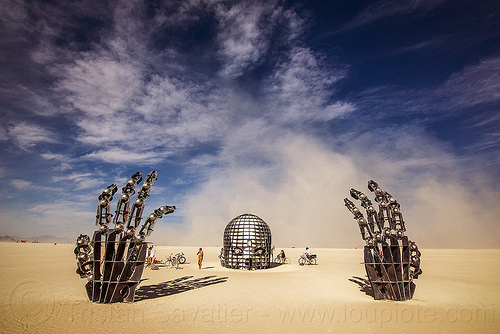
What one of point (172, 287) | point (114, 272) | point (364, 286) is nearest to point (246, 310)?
point (114, 272)

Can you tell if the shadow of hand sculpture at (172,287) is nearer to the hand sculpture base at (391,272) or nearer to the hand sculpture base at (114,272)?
the hand sculpture base at (114,272)

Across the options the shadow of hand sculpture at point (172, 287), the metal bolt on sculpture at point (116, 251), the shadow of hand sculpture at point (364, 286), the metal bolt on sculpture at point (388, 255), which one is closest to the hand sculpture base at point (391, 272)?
the metal bolt on sculpture at point (388, 255)

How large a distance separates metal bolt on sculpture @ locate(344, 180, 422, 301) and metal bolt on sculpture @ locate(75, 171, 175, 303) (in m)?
14.5

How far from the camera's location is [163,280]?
21688 mm

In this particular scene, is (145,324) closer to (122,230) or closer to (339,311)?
(122,230)

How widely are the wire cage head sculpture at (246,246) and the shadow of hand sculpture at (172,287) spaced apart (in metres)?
7.81

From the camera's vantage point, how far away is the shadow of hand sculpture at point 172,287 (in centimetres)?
1645

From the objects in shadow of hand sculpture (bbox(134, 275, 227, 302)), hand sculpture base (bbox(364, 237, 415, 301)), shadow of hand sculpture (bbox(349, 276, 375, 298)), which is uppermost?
hand sculpture base (bbox(364, 237, 415, 301))

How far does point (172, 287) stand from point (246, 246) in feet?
40.7

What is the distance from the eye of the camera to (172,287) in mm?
18859

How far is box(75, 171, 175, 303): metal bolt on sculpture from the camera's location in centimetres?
1433

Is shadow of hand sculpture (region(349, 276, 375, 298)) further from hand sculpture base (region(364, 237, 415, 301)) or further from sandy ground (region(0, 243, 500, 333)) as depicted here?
hand sculpture base (region(364, 237, 415, 301))

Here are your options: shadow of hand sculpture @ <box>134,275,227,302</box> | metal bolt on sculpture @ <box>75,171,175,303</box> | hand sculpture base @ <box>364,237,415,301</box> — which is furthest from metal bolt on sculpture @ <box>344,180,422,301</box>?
metal bolt on sculpture @ <box>75,171,175,303</box>

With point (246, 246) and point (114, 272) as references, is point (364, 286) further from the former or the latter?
point (114, 272)
